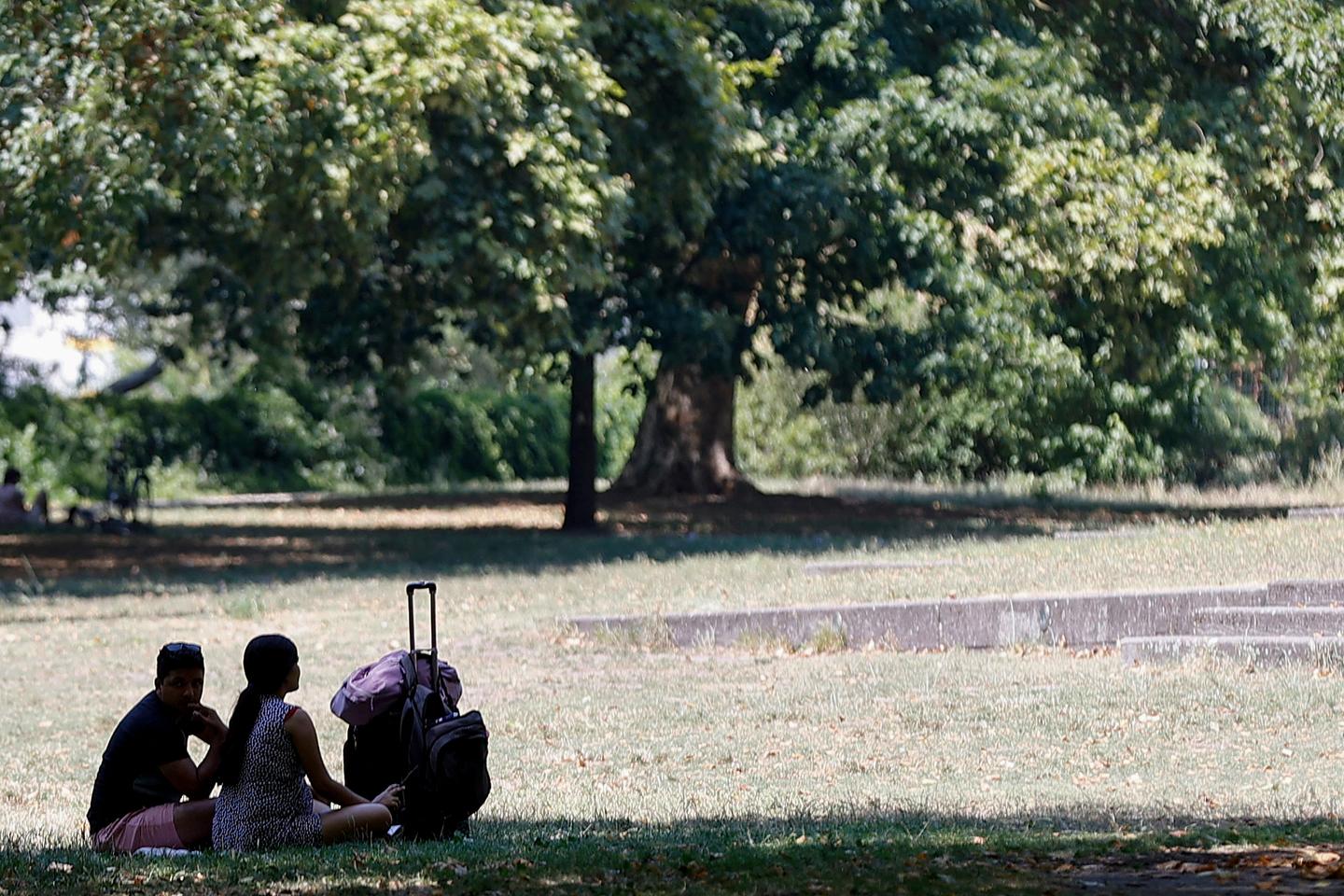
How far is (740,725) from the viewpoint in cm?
1113

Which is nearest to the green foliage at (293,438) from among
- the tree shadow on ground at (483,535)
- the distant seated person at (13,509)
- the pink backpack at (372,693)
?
the tree shadow on ground at (483,535)

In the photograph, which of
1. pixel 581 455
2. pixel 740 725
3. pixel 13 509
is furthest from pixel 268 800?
pixel 13 509

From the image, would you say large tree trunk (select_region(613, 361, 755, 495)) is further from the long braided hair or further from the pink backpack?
the long braided hair

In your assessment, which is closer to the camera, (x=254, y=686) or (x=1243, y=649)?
(x=254, y=686)

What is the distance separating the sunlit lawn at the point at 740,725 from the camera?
664 cm

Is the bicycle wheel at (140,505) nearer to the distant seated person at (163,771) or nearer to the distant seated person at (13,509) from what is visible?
the distant seated person at (13,509)

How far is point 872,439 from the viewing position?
3656cm

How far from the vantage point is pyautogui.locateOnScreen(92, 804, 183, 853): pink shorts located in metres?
7.26

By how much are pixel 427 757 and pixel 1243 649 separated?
6.60 metres

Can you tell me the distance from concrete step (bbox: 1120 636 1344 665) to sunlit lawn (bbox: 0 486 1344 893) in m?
0.20

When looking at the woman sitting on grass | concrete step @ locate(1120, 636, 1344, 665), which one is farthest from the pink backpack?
concrete step @ locate(1120, 636, 1344, 665)

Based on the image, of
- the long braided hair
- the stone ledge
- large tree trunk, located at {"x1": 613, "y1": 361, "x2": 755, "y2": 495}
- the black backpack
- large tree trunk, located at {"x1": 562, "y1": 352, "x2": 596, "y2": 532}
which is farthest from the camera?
large tree trunk, located at {"x1": 613, "y1": 361, "x2": 755, "y2": 495}

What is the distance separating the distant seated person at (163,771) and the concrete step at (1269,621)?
7617mm

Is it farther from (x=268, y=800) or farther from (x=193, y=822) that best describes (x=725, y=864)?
(x=193, y=822)
